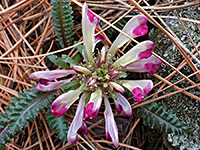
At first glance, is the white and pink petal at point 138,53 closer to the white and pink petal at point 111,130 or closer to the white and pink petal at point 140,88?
the white and pink petal at point 140,88

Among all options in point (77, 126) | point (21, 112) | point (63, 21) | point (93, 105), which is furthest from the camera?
point (63, 21)

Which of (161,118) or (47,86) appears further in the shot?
(161,118)

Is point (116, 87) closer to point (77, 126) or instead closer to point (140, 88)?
point (140, 88)

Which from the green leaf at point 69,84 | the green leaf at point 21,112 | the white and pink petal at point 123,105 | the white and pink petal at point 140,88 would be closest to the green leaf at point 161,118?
the white and pink petal at point 123,105

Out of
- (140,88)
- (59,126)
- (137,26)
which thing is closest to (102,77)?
(140,88)

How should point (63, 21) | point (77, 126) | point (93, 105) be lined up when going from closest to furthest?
point (93, 105) → point (77, 126) → point (63, 21)
